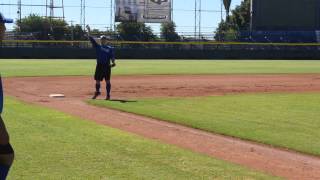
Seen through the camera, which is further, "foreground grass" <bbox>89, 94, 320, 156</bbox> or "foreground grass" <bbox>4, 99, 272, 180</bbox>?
"foreground grass" <bbox>89, 94, 320, 156</bbox>

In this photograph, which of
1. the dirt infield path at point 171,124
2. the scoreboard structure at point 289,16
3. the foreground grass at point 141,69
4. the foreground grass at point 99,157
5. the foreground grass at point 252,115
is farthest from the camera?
the scoreboard structure at point 289,16

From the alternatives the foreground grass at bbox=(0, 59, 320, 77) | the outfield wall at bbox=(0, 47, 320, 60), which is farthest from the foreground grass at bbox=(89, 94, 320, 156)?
the outfield wall at bbox=(0, 47, 320, 60)

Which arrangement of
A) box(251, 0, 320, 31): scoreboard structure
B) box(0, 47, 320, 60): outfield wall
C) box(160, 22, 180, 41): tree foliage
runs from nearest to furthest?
box(0, 47, 320, 60): outfield wall
box(160, 22, 180, 41): tree foliage
box(251, 0, 320, 31): scoreboard structure

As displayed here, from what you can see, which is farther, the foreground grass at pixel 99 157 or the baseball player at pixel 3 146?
the foreground grass at pixel 99 157

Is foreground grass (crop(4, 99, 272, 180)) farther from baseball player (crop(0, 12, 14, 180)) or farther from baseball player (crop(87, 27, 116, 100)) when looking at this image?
baseball player (crop(87, 27, 116, 100))

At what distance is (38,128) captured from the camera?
10.3 m

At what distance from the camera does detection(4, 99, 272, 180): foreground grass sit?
22.3 feet

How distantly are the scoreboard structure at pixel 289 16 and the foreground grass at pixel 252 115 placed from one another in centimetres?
6125

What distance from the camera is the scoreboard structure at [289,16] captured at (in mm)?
78062

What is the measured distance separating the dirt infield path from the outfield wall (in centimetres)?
3313

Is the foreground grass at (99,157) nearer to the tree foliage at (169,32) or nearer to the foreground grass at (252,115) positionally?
the foreground grass at (252,115)

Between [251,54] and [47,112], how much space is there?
5197 cm

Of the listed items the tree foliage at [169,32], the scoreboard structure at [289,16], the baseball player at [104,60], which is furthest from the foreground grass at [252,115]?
the scoreboard structure at [289,16]

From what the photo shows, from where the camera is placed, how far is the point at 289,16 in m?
78.2
